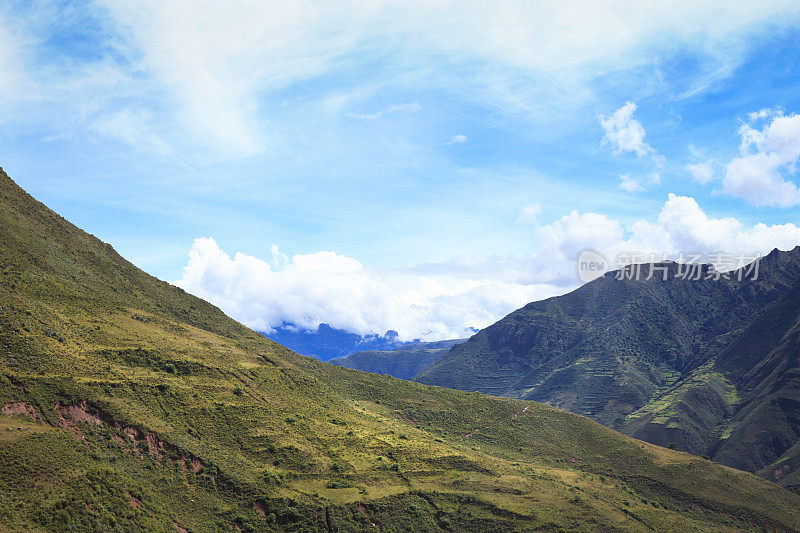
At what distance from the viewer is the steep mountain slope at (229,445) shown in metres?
56.1

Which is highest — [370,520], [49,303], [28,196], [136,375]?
[28,196]

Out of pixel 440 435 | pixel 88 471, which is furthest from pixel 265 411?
pixel 440 435

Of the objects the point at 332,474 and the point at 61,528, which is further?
the point at 332,474

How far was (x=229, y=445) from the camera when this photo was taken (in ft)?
250

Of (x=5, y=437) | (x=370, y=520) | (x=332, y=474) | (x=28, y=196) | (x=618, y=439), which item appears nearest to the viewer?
(x=5, y=437)

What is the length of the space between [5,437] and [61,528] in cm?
1292

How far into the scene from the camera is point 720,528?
343 feet

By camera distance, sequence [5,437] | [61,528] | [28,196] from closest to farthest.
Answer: [61,528] → [5,437] → [28,196]

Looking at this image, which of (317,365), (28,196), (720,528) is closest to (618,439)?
(720,528)

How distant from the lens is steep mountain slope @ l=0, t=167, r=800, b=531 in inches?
2210

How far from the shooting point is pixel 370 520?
237ft

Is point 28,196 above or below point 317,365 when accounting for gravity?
above

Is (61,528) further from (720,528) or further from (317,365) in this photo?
(720,528)

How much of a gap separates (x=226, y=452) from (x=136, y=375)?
19.3m
